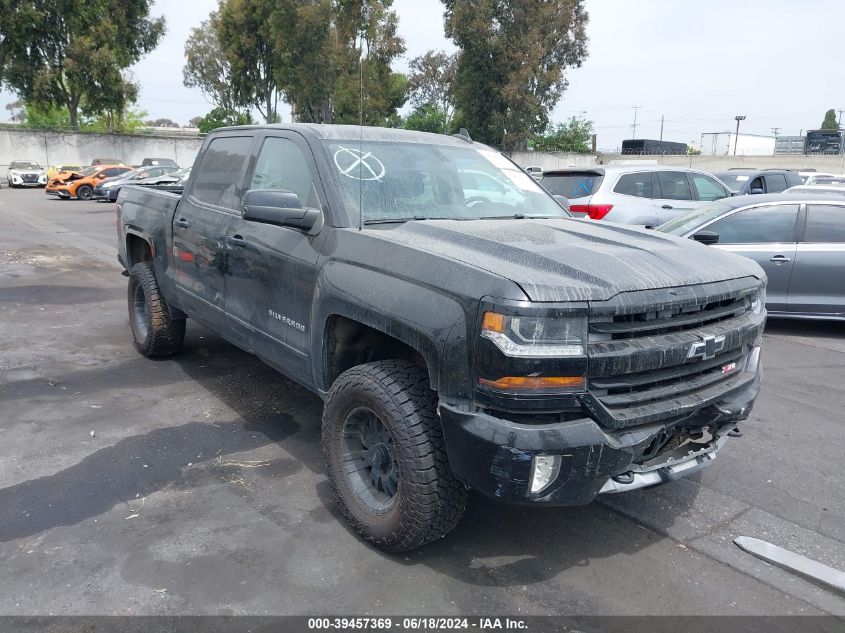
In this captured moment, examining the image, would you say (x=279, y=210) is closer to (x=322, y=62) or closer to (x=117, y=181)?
(x=117, y=181)

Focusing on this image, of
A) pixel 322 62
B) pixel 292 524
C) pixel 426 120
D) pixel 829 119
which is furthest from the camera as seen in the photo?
pixel 829 119

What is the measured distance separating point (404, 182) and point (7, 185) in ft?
137

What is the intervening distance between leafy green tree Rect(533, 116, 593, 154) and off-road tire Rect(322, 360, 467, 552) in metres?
42.1

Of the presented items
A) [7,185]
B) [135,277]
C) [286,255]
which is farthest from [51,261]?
[7,185]

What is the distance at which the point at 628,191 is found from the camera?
10609 mm

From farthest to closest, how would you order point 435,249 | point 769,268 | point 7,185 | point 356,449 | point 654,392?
point 7,185 < point 769,268 < point 356,449 < point 435,249 < point 654,392

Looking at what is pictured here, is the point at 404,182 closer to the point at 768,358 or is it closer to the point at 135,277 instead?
the point at 135,277

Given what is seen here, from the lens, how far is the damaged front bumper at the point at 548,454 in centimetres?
251

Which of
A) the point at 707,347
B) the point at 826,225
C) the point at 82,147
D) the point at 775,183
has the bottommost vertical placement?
the point at 707,347

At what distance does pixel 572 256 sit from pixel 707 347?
0.70 metres

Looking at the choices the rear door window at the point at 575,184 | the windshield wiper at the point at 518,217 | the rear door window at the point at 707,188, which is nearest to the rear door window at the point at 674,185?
the rear door window at the point at 707,188

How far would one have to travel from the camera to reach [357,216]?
3.49 m

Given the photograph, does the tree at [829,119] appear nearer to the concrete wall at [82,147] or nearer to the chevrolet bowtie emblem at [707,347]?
the concrete wall at [82,147]

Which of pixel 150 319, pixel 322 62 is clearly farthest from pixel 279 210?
pixel 322 62
